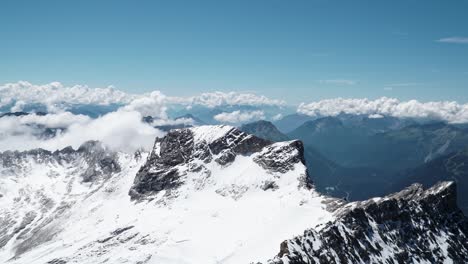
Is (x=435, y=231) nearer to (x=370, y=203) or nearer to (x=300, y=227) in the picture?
(x=370, y=203)

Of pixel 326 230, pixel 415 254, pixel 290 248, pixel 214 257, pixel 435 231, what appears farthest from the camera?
Answer: pixel 214 257

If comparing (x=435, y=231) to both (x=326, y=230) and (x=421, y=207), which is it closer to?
(x=421, y=207)

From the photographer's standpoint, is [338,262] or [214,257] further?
[214,257]

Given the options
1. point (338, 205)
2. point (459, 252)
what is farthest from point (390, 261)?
point (338, 205)

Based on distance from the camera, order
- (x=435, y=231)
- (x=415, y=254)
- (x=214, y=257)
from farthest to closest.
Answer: (x=214, y=257), (x=435, y=231), (x=415, y=254)

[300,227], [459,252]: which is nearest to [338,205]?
[300,227]

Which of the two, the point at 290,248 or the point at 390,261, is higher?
the point at 290,248
